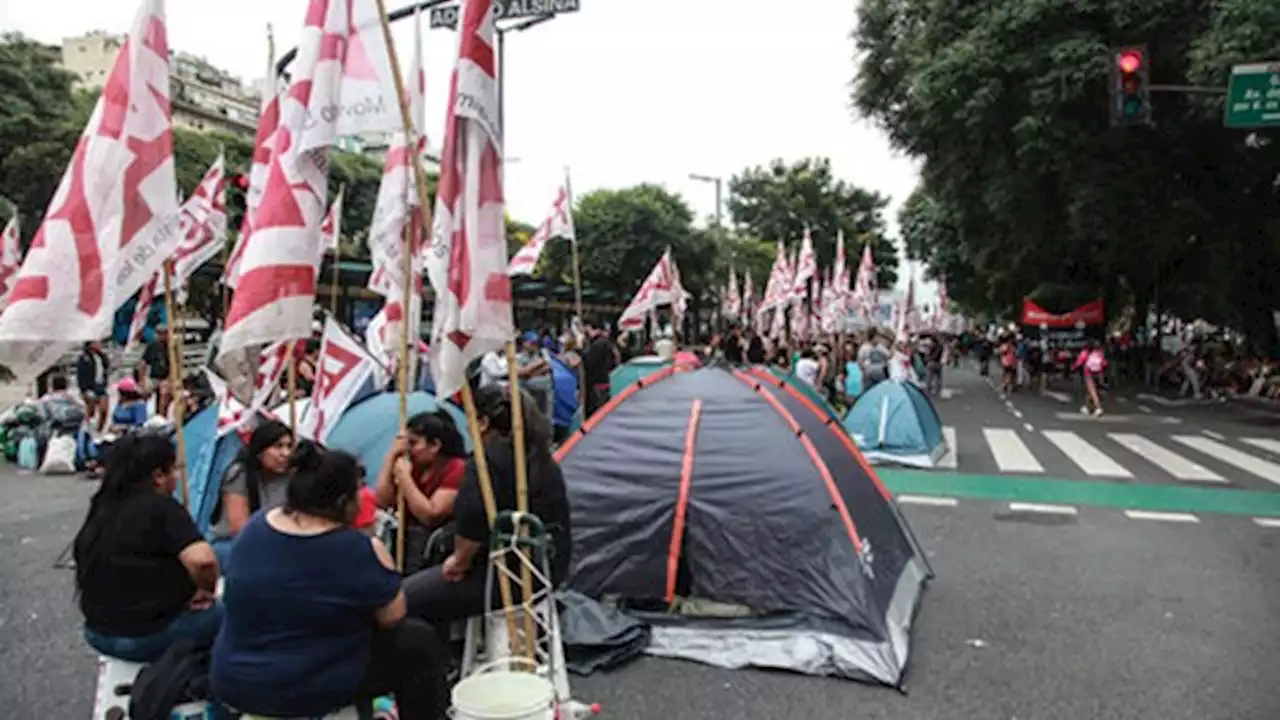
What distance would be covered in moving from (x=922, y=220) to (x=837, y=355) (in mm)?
18983

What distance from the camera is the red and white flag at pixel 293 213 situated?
3.75 metres

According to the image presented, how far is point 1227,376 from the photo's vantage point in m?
25.5

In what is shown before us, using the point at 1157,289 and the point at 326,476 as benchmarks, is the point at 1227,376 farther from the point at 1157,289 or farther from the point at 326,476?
the point at 326,476

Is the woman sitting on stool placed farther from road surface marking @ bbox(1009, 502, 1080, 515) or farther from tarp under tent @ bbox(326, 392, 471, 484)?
road surface marking @ bbox(1009, 502, 1080, 515)

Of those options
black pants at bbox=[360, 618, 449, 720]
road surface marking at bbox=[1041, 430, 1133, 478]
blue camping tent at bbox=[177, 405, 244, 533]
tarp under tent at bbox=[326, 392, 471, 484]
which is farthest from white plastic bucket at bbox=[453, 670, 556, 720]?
road surface marking at bbox=[1041, 430, 1133, 478]

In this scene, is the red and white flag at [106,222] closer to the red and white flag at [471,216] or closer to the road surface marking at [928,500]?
the red and white flag at [471,216]

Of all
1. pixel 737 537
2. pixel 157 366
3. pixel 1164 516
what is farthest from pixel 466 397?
pixel 157 366

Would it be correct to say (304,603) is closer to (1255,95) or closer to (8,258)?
(8,258)

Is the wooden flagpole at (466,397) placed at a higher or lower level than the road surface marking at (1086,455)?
higher

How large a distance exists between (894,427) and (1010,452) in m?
2.39

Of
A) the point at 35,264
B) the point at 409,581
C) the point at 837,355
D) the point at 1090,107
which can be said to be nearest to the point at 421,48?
the point at 35,264

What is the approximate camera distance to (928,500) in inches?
401

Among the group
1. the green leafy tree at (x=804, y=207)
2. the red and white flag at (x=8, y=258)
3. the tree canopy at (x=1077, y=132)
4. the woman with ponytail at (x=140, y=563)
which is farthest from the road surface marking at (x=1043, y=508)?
the green leafy tree at (x=804, y=207)

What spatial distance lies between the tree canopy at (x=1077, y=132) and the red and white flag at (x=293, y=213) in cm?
1467
